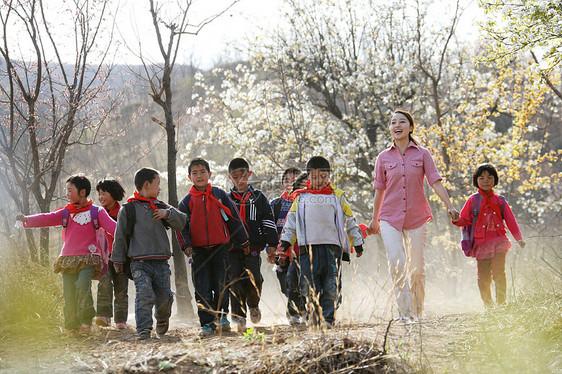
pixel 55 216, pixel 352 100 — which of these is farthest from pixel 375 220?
pixel 352 100

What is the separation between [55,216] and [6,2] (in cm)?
378

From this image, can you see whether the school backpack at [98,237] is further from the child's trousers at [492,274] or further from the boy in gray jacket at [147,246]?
the child's trousers at [492,274]

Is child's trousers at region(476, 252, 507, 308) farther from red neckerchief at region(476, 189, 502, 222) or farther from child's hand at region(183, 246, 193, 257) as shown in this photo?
child's hand at region(183, 246, 193, 257)

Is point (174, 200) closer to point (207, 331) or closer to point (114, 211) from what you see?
point (114, 211)

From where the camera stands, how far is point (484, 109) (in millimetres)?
11312

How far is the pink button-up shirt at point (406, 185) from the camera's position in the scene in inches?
200

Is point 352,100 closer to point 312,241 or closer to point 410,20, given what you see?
point 410,20

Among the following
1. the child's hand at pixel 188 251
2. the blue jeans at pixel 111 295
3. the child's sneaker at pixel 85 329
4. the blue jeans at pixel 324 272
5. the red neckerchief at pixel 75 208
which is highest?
the red neckerchief at pixel 75 208

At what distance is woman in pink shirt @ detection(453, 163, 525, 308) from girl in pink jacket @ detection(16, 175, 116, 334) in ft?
12.7

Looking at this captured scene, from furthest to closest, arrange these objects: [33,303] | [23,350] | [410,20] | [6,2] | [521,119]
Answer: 1. [410,20]
2. [521,119]
3. [6,2]
4. [33,303]
5. [23,350]

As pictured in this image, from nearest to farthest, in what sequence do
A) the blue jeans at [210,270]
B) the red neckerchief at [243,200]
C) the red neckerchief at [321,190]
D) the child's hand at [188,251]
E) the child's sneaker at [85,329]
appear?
the red neckerchief at [321,190], the child's sneaker at [85,329], the child's hand at [188,251], the blue jeans at [210,270], the red neckerchief at [243,200]

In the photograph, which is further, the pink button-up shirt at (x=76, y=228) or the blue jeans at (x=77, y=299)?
the pink button-up shirt at (x=76, y=228)

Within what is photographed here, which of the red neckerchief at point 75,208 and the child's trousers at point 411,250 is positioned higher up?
the red neckerchief at point 75,208

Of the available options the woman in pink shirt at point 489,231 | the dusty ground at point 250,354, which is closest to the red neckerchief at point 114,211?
Result: the dusty ground at point 250,354
